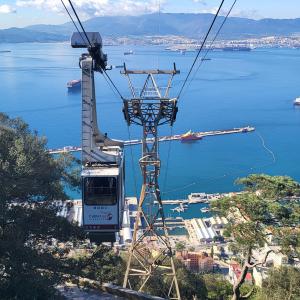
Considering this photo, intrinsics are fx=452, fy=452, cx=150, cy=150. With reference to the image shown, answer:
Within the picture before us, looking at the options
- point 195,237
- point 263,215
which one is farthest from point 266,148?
point 263,215

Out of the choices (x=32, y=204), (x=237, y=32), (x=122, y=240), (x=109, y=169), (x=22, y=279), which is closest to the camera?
(x=22, y=279)

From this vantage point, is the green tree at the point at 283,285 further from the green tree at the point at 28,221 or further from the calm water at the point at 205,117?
→ the calm water at the point at 205,117

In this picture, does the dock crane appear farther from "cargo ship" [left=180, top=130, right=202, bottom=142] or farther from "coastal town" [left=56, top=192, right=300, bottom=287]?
"cargo ship" [left=180, top=130, right=202, bottom=142]

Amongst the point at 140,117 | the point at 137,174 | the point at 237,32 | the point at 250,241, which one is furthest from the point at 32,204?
the point at 237,32

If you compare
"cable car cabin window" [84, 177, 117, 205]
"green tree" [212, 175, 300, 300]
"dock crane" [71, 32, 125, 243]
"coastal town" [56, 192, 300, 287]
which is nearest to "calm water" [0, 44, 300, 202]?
"coastal town" [56, 192, 300, 287]

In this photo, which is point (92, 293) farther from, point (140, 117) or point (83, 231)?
point (140, 117)

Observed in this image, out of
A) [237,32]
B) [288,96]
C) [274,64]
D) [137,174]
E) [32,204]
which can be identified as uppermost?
[237,32]
